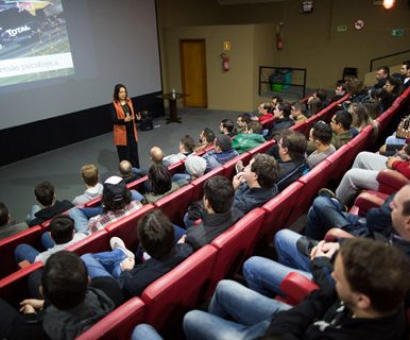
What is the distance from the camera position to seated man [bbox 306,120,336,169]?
286cm

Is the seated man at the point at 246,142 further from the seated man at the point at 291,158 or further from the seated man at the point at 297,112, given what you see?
the seated man at the point at 291,158

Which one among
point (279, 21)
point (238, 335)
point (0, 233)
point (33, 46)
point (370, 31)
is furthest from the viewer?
point (279, 21)

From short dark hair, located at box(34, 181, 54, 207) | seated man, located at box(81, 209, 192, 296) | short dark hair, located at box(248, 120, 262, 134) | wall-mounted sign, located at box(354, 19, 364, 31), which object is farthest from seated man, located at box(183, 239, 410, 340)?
wall-mounted sign, located at box(354, 19, 364, 31)

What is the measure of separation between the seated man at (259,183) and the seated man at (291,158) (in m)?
0.37

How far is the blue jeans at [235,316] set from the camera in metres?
1.35

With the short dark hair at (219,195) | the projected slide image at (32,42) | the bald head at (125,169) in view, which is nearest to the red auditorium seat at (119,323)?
the short dark hair at (219,195)

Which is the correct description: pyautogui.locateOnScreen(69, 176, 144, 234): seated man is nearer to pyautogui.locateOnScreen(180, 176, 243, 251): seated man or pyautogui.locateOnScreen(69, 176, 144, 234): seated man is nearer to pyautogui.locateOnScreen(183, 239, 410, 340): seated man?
pyautogui.locateOnScreen(180, 176, 243, 251): seated man

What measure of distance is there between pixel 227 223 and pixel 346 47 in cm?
853

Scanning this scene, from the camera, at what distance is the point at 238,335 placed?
134 centimetres

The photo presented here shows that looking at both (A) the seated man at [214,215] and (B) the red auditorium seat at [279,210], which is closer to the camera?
(A) the seated man at [214,215]

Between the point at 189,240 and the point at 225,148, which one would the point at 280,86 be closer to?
the point at 225,148

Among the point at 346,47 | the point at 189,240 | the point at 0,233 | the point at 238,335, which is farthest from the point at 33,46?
the point at 346,47

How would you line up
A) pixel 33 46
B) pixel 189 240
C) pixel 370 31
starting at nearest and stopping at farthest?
pixel 189 240 < pixel 33 46 < pixel 370 31

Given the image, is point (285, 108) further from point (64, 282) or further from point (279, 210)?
point (64, 282)
